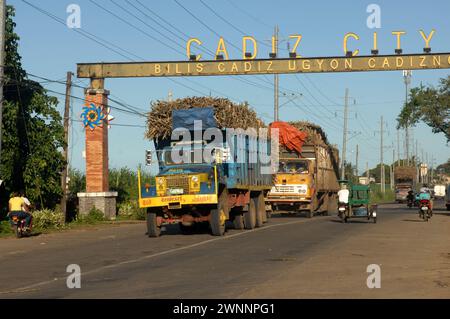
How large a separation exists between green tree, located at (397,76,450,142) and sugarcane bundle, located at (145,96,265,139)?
27.9 metres

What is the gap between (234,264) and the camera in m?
15.6

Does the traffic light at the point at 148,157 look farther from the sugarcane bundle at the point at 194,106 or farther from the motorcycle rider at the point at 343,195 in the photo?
the motorcycle rider at the point at 343,195

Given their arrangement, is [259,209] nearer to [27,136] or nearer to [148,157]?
[148,157]

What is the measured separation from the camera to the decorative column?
3572cm

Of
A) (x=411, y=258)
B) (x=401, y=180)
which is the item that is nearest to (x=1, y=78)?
(x=411, y=258)

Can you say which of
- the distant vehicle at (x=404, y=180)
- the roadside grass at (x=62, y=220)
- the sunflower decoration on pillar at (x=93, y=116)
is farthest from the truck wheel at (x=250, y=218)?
the distant vehicle at (x=404, y=180)

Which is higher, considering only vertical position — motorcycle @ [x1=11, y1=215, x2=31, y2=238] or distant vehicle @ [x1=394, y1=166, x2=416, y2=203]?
distant vehicle @ [x1=394, y1=166, x2=416, y2=203]

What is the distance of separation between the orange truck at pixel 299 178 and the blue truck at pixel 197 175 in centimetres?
1077

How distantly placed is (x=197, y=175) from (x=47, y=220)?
932 centimetres

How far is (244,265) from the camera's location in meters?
15.4

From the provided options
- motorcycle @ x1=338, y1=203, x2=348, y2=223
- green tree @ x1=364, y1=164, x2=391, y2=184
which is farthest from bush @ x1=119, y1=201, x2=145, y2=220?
green tree @ x1=364, y1=164, x2=391, y2=184

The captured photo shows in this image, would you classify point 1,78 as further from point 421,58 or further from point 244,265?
point 421,58

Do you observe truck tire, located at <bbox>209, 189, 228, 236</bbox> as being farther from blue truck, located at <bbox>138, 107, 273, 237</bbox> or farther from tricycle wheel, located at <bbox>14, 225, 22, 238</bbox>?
tricycle wheel, located at <bbox>14, 225, 22, 238</bbox>
